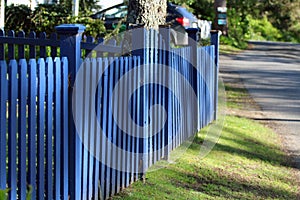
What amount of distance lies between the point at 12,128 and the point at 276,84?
46.9 ft

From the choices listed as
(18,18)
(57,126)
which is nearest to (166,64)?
(57,126)

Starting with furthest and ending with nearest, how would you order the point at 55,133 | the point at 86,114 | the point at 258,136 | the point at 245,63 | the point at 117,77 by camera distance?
the point at 245,63, the point at 258,136, the point at 117,77, the point at 86,114, the point at 55,133

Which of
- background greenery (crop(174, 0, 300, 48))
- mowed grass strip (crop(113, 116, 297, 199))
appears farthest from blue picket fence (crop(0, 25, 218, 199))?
background greenery (crop(174, 0, 300, 48))

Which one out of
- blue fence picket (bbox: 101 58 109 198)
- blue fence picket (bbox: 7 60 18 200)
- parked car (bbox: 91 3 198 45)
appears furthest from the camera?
parked car (bbox: 91 3 198 45)

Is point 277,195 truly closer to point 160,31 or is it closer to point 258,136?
point 160,31

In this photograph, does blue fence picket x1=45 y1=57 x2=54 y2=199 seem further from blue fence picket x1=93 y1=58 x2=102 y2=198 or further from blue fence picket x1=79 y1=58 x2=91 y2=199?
blue fence picket x1=93 y1=58 x2=102 y2=198

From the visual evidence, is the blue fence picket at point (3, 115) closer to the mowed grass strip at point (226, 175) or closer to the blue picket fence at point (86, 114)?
the blue picket fence at point (86, 114)

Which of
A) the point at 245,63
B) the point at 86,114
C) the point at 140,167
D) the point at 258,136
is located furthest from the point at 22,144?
the point at 245,63

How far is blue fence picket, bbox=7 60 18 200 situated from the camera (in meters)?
4.13

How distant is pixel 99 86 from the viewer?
18.3 ft

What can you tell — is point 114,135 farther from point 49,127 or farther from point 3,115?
point 3,115

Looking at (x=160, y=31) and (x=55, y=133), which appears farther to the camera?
(x=160, y=31)

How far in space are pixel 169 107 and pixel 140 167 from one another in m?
1.19

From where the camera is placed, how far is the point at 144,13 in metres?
7.47
